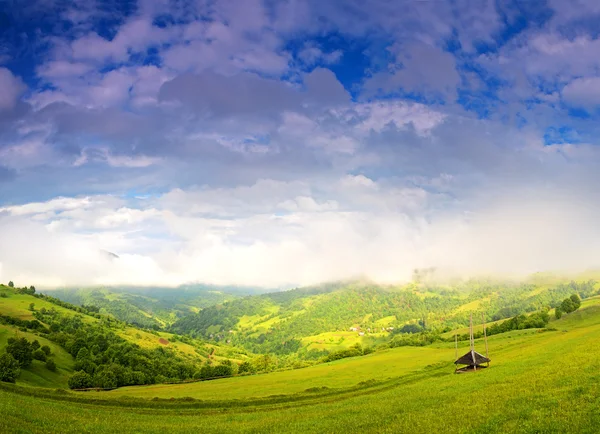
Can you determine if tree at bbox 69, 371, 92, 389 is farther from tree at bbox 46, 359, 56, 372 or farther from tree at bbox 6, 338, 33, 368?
tree at bbox 46, 359, 56, 372

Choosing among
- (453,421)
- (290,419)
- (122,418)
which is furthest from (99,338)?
(453,421)

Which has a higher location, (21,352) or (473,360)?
(21,352)

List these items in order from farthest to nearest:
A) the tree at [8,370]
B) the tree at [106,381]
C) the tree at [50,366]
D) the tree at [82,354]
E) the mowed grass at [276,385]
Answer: the tree at [82,354] → the tree at [50,366] → the tree at [106,381] → the mowed grass at [276,385] → the tree at [8,370]

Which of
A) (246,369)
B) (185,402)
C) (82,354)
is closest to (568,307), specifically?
(246,369)

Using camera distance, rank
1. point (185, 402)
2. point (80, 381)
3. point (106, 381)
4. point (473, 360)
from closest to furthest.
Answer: point (185, 402) → point (473, 360) → point (80, 381) → point (106, 381)

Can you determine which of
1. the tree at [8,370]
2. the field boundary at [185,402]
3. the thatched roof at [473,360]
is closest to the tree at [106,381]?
the tree at [8,370]

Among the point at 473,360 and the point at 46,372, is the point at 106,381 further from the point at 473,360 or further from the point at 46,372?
the point at 473,360

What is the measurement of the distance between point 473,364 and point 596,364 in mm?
33287

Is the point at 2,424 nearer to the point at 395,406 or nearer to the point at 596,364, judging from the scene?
the point at 395,406

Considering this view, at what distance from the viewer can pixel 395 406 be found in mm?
39781

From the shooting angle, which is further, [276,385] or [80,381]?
[80,381]

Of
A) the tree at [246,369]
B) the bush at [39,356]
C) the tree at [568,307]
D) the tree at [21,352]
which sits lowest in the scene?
the tree at [246,369]

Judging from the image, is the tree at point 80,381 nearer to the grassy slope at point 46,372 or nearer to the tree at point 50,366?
the grassy slope at point 46,372

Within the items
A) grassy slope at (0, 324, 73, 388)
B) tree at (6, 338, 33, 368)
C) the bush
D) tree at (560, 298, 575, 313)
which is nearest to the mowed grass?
grassy slope at (0, 324, 73, 388)
